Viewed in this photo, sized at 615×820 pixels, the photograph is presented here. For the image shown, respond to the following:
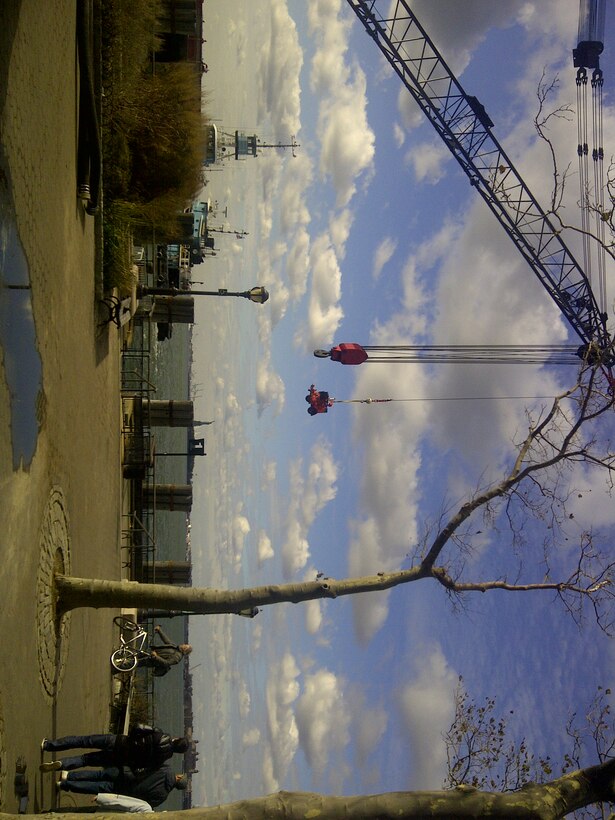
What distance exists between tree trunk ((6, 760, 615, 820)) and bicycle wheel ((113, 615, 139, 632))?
883 centimetres

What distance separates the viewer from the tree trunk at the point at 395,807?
7387 millimetres

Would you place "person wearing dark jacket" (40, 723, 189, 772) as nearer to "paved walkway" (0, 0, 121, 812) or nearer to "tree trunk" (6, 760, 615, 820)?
"paved walkway" (0, 0, 121, 812)

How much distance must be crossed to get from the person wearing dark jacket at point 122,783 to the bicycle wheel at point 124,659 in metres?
3.40

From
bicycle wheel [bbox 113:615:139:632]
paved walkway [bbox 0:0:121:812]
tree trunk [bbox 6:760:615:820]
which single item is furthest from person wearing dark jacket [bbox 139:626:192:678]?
tree trunk [bbox 6:760:615:820]

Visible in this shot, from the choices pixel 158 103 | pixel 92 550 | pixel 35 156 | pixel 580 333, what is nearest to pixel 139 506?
pixel 92 550

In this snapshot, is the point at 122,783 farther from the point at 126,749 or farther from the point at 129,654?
→ the point at 129,654

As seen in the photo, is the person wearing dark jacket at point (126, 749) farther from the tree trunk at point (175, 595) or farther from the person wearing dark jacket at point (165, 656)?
the person wearing dark jacket at point (165, 656)

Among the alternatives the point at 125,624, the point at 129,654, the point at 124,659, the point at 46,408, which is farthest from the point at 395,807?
the point at 125,624

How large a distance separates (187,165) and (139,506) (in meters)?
10.1

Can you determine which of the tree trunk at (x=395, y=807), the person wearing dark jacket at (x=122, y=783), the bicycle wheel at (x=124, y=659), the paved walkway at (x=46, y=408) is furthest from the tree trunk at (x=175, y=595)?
the bicycle wheel at (x=124, y=659)

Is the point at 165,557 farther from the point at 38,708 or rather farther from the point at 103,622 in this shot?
the point at 38,708

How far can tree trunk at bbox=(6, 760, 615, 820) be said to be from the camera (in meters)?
7.39

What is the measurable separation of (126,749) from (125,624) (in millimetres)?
6441

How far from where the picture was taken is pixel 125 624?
16922mm
